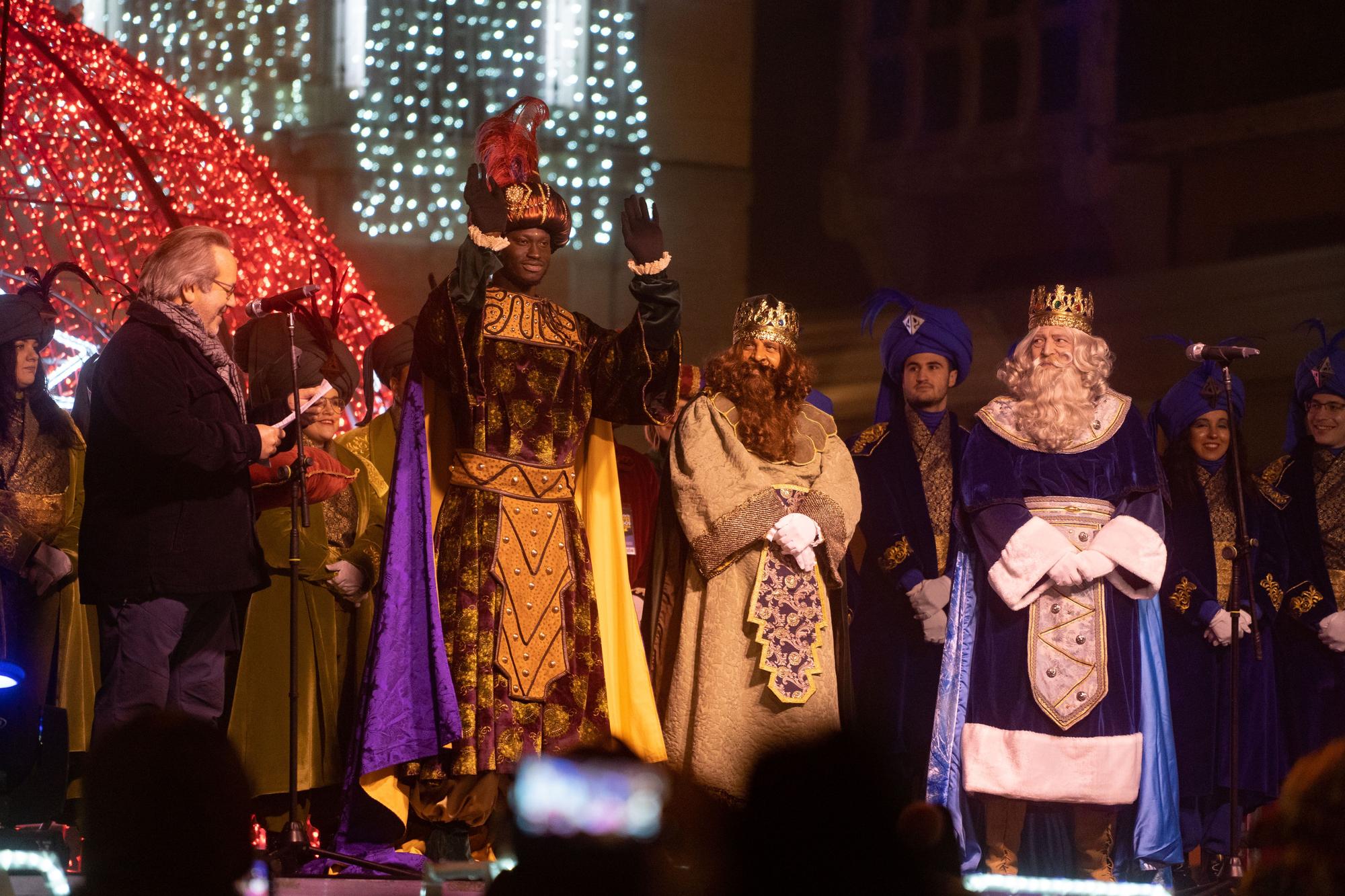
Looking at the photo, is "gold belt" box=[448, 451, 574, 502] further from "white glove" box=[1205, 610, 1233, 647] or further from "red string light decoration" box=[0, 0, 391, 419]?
"white glove" box=[1205, 610, 1233, 647]

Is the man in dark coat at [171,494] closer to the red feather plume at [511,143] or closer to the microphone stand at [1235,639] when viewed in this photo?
the red feather plume at [511,143]

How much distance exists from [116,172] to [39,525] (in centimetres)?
124

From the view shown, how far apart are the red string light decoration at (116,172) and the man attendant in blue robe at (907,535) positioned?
1.92 m

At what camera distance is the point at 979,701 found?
5.48m

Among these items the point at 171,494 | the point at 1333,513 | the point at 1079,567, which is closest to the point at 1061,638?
the point at 1079,567

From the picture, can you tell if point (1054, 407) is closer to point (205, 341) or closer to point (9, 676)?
point (205, 341)

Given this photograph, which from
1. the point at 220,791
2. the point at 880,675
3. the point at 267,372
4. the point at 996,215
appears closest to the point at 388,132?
the point at 996,215

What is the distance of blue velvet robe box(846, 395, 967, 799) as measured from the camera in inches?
233

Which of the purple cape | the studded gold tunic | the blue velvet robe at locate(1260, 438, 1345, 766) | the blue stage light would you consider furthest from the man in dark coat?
the studded gold tunic

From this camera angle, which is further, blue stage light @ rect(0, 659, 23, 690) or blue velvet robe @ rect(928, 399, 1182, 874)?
blue velvet robe @ rect(928, 399, 1182, 874)

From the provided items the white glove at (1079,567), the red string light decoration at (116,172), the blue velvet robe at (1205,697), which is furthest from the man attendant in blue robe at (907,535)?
the red string light decoration at (116,172)

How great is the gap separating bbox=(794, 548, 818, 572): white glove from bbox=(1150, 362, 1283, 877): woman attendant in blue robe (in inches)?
59.7

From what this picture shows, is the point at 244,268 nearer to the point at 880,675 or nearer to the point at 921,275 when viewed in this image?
the point at 880,675

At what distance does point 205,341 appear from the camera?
470 cm
